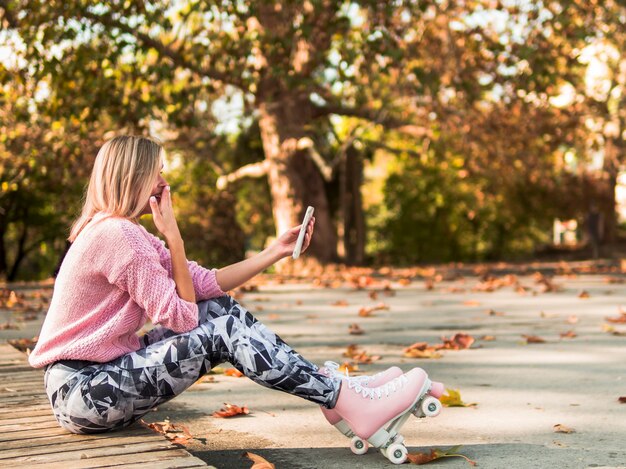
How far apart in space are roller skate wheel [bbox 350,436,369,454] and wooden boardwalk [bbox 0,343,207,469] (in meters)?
0.78

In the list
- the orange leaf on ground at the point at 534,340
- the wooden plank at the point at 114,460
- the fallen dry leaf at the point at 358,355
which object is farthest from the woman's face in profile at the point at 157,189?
the orange leaf on ground at the point at 534,340

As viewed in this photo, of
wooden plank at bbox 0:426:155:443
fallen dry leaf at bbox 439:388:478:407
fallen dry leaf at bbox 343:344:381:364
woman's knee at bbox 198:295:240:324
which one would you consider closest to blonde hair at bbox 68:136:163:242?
woman's knee at bbox 198:295:240:324

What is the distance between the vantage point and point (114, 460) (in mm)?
3023

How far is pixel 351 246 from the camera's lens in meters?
21.9

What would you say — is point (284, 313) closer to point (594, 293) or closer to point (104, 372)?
point (594, 293)

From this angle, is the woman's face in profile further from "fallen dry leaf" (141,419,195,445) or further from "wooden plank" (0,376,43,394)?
"wooden plank" (0,376,43,394)

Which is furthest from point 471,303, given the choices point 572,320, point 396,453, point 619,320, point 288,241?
point 396,453

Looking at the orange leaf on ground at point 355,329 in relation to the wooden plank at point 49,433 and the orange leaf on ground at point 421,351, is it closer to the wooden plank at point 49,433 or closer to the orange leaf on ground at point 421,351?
the orange leaf on ground at point 421,351

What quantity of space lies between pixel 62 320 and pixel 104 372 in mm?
265

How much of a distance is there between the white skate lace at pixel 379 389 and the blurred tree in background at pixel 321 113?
29.9 feet

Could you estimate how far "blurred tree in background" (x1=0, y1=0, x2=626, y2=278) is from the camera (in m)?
13.1

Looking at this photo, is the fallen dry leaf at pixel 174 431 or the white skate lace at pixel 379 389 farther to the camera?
the fallen dry leaf at pixel 174 431

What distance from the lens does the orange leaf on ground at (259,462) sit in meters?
3.37

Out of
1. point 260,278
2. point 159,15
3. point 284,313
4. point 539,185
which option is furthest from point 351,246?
point 284,313
